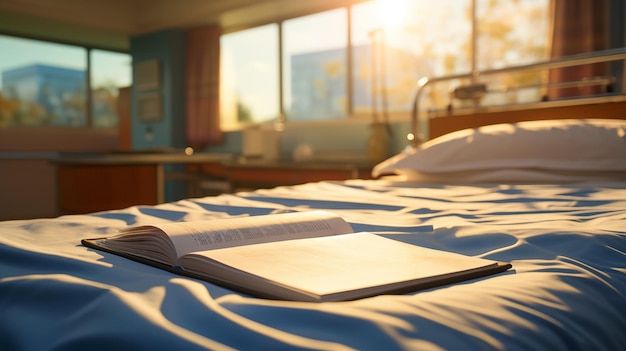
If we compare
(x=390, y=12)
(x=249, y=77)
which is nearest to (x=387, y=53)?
(x=390, y=12)

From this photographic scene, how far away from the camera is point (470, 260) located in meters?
0.71

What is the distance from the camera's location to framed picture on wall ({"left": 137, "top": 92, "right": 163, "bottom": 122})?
584 cm

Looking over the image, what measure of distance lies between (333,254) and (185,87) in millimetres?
5381

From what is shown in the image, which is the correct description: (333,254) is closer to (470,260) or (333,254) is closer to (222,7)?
(470,260)

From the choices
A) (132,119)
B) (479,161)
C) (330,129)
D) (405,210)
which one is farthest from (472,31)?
(132,119)

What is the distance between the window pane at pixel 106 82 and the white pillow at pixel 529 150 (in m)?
5.13

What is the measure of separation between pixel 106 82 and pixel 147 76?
98cm

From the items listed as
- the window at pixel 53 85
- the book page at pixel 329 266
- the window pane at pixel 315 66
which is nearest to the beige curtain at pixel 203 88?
the window pane at pixel 315 66

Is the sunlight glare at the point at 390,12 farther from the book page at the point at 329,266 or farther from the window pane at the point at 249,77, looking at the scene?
the book page at the point at 329,266

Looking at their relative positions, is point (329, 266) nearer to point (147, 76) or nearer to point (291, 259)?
point (291, 259)

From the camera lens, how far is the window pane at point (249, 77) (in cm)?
512

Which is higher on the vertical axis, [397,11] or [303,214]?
[397,11]

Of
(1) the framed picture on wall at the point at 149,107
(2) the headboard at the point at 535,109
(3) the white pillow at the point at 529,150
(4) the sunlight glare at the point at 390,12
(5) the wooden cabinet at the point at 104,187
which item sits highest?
(4) the sunlight glare at the point at 390,12

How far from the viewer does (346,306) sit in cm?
51
